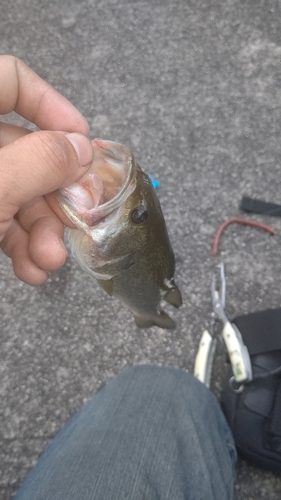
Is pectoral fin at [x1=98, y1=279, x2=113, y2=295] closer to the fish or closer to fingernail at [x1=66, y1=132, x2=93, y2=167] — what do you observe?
the fish

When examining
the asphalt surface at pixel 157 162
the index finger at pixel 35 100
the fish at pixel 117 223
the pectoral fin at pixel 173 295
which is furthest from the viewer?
the asphalt surface at pixel 157 162

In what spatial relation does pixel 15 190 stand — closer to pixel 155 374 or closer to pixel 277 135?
pixel 155 374

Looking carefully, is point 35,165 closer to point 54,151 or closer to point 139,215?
point 54,151

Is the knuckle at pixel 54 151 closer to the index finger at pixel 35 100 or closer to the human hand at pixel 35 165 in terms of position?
the human hand at pixel 35 165

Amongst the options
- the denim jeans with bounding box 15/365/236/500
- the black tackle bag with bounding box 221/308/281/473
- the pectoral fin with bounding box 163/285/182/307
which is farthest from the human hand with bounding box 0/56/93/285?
the black tackle bag with bounding box 221/308/281/473

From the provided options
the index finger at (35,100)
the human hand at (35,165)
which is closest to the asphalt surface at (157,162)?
the human hand at (35,165)

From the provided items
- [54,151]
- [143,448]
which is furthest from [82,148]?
[143,448]
